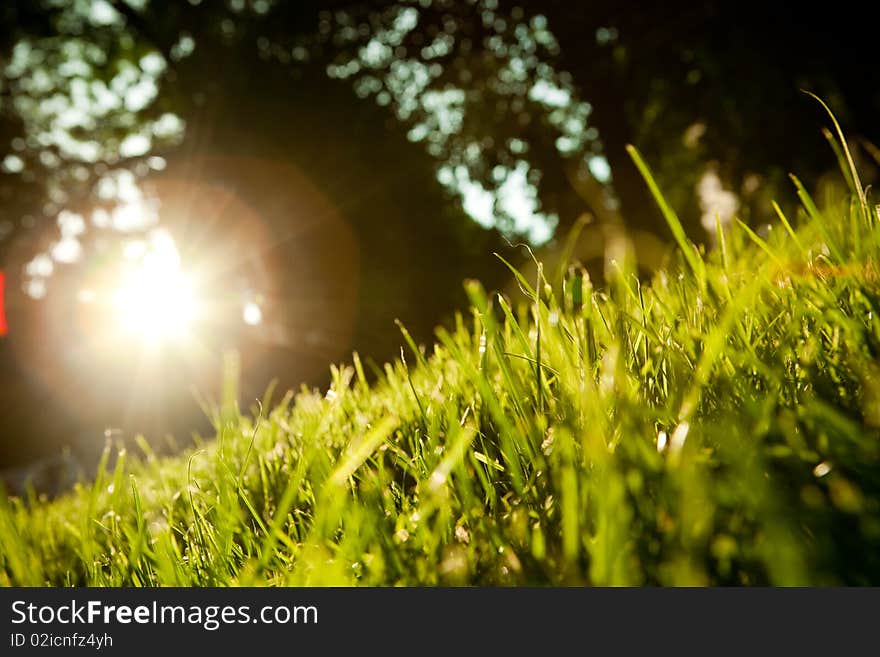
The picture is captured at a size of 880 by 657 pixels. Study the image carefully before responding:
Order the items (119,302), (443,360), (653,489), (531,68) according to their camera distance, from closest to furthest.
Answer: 1. (653,489)
2. (443,360)
3. (531,68)
4. (119,302)

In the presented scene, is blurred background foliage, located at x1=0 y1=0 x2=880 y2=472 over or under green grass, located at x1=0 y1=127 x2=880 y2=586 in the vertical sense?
over

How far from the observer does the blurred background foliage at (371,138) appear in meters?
7.58

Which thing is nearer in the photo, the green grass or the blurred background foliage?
the green grass

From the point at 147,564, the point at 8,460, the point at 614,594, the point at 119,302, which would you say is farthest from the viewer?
the point at 8,460

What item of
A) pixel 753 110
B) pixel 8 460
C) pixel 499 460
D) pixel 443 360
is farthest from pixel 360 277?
pixel 8 460

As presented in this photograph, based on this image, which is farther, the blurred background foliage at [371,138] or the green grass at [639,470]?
the blurred background foliage at [371,138]

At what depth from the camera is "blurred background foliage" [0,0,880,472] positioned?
7.58 metres

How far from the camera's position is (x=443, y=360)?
5.56 ft

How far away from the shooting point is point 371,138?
9.74 meters

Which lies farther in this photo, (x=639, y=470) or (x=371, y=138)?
(x=371, y=138)

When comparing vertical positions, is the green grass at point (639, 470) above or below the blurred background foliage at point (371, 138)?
below

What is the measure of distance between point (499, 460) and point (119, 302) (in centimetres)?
1344

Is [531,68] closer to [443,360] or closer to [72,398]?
[443,360]

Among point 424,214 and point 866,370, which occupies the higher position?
point 424,214
